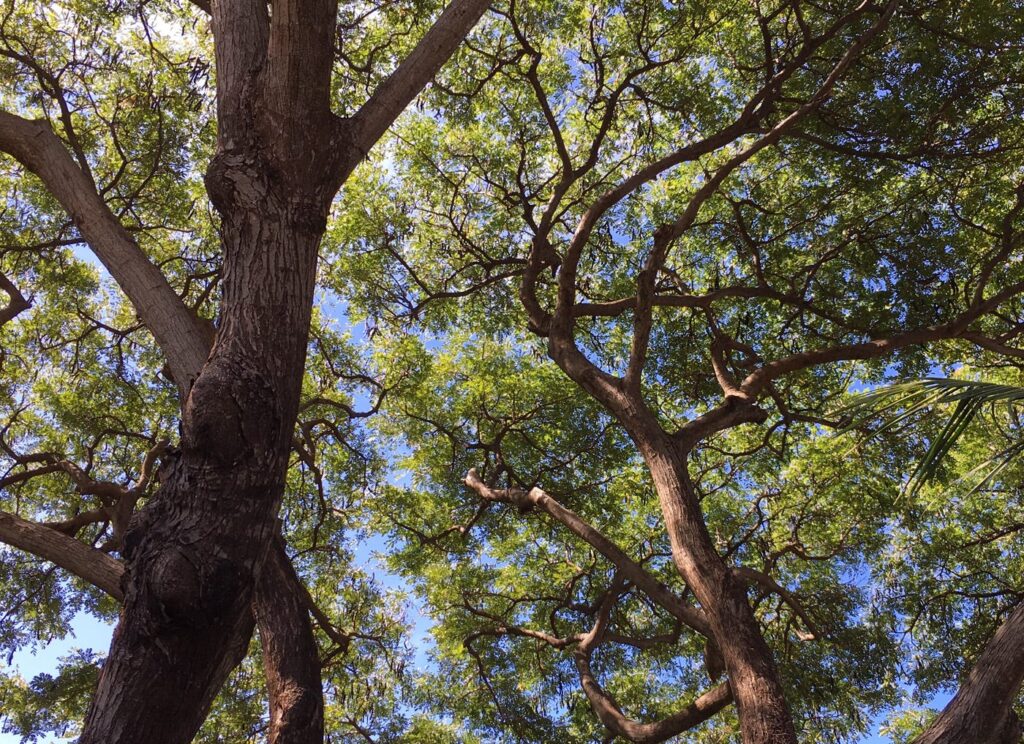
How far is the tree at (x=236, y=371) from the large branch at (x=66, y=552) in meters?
0.01

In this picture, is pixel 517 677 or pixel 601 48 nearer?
pixel 601 48

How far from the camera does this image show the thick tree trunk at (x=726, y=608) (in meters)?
4.34

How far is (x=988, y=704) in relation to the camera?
12.3 ft

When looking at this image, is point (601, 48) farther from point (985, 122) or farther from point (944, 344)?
point (944, 344)

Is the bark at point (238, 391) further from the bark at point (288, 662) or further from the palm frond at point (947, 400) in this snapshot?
the palm frond at point (947, 400)

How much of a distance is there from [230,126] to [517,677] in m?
8.75

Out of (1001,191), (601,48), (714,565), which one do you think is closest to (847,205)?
(1001,191)

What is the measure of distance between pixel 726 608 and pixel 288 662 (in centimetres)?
260

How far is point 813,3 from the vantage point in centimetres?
765

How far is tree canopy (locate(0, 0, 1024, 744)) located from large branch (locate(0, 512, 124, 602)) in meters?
0.03

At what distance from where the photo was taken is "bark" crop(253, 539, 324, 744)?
4137 millimetres

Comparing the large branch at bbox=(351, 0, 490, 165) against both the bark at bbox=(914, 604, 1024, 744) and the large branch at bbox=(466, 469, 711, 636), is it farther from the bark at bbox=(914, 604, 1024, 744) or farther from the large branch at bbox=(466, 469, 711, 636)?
the bark at bbox=(914, 604, 1024, 744)

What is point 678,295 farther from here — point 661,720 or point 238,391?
point 238,391

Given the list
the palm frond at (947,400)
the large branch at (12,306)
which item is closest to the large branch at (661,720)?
the palm frond at (947,400)
